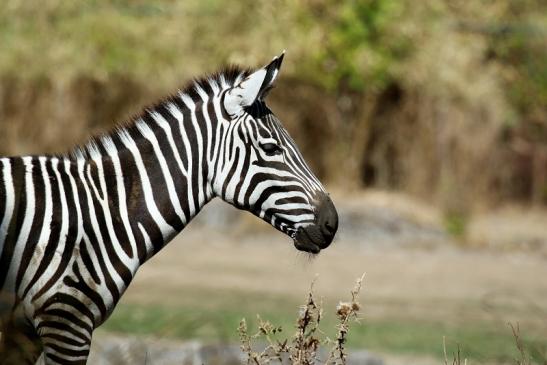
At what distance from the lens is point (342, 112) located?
91.2 feet

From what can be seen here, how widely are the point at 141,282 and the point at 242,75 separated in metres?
13.4

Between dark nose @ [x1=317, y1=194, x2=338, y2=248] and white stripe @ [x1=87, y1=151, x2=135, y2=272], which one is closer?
white stripe @ [x1=87, y1=151, x2=135, y2=272]


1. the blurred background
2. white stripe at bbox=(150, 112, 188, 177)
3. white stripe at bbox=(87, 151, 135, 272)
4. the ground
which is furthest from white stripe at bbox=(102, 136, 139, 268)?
the blurred background

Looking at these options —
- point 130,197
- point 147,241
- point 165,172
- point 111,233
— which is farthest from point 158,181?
point 111,233

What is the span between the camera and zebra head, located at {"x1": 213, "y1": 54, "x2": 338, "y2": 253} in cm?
685

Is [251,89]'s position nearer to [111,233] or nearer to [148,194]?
[148,194]

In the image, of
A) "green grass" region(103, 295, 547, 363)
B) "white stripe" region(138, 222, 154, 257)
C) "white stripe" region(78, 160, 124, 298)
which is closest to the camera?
"white stripe" region(78, 160, 124, 298)

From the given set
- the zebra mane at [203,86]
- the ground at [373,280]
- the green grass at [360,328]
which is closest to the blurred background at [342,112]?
the ground at [373,280]

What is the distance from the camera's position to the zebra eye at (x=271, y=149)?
6.93 metres

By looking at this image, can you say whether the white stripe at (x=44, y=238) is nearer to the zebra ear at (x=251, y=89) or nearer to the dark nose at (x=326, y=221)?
the zebra ear at (x=251, y=89)

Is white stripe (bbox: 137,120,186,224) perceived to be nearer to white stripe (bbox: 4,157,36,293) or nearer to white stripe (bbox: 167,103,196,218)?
white stripe (bbox: 167,103,196,218)

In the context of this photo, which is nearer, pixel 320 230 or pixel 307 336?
pixel 307 336

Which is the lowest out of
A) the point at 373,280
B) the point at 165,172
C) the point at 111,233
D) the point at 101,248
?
the point at 101,248

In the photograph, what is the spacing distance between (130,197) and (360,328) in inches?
371
